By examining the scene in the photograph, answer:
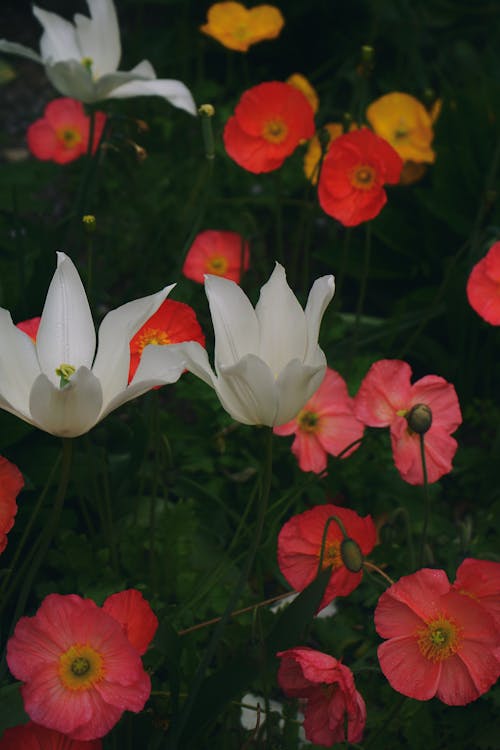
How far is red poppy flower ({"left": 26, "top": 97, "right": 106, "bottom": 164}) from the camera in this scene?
2.31m

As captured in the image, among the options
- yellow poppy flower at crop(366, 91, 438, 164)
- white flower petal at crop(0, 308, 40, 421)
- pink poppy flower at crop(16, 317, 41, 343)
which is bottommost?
yellow poppy flower at crop(366, 91, 438, 164)

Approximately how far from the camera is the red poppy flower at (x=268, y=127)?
6.34 ft

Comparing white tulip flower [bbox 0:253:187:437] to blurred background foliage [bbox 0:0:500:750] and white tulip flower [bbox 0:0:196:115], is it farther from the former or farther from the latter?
white tulip flower [bbox 0:0:196:115]

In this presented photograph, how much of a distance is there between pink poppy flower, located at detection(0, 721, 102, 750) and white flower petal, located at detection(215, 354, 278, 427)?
42 centimetres

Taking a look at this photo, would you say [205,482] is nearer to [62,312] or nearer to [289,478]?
[289,478]

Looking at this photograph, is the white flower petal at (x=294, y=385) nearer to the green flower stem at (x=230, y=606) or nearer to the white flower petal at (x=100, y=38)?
the green flower stem at (x=230, y=606)

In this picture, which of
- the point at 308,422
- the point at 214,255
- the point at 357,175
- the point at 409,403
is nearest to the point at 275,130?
the point at 357,175

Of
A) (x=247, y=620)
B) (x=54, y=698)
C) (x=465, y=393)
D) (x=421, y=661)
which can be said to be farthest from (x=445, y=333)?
(x=54, y=698)

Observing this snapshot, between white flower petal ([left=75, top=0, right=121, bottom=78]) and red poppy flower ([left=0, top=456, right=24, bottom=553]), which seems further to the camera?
white flower petal ([left=75, top=0, right=121, bottom=78])

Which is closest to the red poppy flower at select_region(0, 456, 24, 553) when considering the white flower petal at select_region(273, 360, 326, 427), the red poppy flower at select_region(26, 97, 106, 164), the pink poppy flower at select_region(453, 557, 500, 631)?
the white flower petal at select_region(273, 360, 326, 427)

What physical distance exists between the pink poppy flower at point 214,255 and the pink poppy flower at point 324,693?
3.27 ft

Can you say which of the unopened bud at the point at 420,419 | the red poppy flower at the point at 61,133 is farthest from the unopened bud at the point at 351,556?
the red poppy flower at the point at 61,133

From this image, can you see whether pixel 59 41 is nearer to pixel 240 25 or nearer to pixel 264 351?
pixel 240 25

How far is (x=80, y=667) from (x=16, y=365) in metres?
0.34
